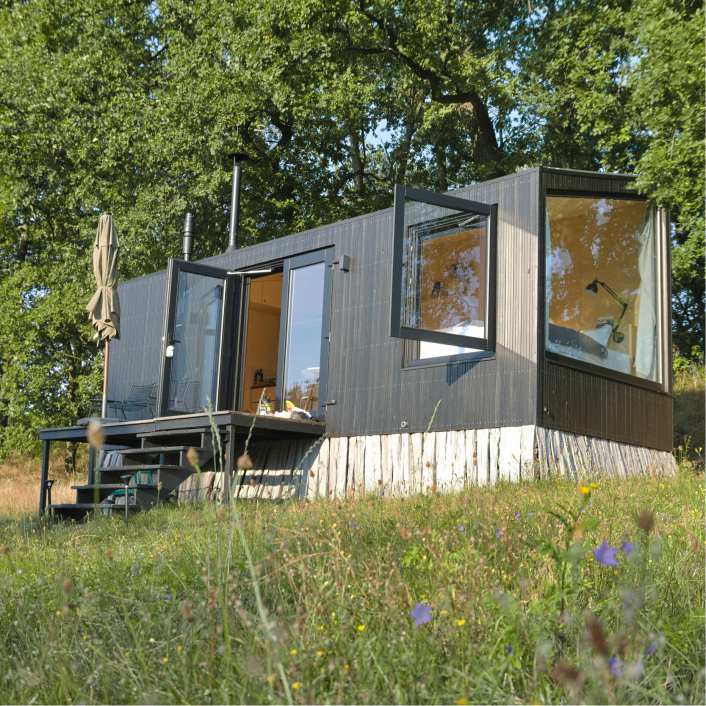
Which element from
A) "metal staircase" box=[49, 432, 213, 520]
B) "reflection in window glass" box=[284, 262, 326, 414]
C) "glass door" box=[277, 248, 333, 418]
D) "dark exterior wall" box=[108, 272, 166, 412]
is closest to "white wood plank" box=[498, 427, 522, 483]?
"glass door" box=[277, 248, 333, 418]

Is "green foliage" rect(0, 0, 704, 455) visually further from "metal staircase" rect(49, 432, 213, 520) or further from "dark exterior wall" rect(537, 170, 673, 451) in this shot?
"metal staircase" rect(49, 432, 213, 520)

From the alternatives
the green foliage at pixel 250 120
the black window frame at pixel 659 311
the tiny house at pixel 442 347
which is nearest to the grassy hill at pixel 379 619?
the tiny house at pixel 442 347

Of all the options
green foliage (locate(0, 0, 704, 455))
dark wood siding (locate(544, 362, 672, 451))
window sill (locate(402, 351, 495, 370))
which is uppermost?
green foliage (locate(0, 0, 704, 455))

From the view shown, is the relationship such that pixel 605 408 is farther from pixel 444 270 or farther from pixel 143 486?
pixel 143 486

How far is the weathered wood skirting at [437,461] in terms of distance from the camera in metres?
9.11

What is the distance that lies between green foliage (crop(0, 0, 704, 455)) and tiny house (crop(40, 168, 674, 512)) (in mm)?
4897

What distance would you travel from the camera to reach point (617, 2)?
16.0m

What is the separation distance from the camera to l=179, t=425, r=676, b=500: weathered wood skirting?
9.11 metres

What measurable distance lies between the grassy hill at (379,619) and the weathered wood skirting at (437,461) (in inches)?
145

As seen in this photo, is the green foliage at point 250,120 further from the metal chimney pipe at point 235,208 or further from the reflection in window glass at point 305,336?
the reflection in window glass at point 305,336

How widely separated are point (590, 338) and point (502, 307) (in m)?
1.05

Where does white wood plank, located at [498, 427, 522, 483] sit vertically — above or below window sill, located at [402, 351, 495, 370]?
below

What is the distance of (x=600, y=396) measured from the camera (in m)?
9.96

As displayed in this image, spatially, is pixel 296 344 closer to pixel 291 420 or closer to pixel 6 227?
pixel 291 420
